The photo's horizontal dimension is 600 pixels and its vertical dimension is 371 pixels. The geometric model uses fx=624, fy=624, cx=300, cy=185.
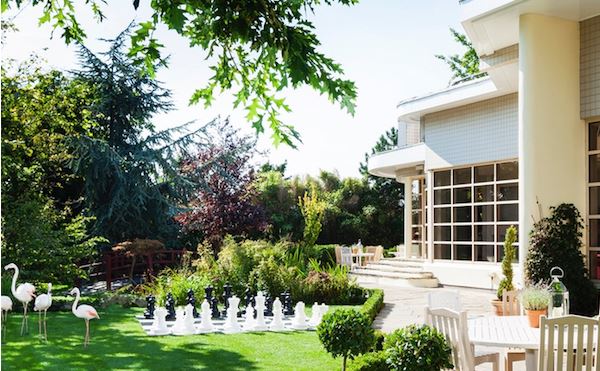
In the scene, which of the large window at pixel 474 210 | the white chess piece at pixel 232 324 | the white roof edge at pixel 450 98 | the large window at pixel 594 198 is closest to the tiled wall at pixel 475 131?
the white roof edge at pixel 450 98

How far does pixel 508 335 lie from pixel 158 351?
4489mm

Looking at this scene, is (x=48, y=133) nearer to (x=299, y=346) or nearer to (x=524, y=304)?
(x=299, y=346)

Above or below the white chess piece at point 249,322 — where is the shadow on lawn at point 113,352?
below

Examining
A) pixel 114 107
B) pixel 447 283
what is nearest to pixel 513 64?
pixel 447 283

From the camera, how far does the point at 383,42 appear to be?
11.1 metres

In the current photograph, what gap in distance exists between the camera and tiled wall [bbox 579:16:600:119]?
37.3 feet

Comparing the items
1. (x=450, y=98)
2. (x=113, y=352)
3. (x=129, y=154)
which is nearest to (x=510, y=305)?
(x=113, y=352)

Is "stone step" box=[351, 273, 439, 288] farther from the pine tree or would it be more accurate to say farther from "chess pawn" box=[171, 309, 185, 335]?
"chess pawn" box=[171, 309, 185, 335]

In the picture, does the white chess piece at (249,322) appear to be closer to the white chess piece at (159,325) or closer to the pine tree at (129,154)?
the white chess piece at (159,325)

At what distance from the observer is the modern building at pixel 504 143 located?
11.4 m

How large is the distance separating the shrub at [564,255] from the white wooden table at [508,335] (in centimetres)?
510

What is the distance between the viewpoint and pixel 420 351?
463 cm

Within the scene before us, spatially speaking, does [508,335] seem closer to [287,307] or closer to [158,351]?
[158,351]

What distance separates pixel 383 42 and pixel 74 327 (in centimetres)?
711
